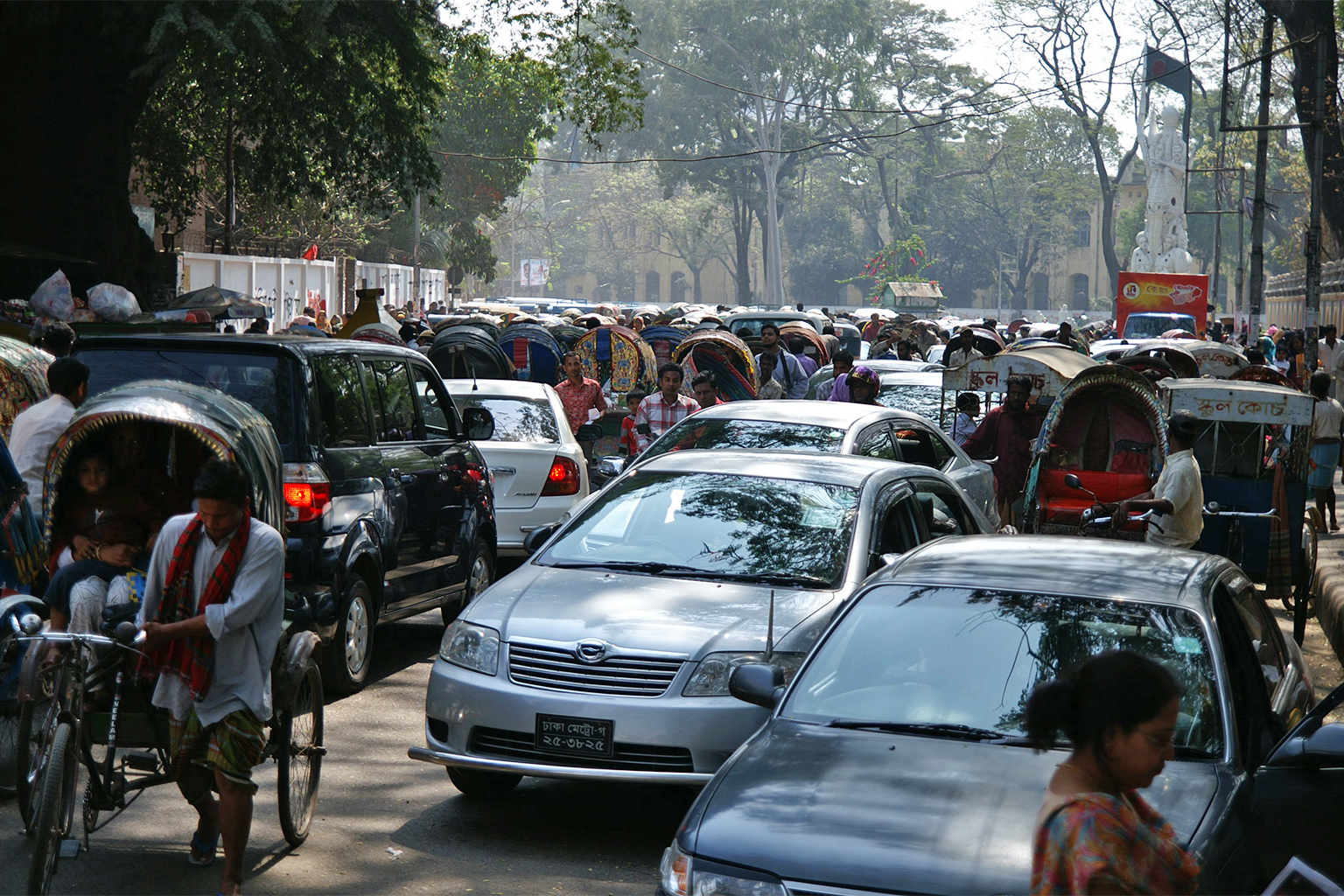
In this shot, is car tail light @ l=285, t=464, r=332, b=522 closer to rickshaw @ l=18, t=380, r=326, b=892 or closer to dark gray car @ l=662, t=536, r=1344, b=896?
rickshaw @ l=18, t=380, r=326, b=892

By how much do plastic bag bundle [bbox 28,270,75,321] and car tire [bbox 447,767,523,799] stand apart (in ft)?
38.1

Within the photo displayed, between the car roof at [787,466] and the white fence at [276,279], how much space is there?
20.3 meters

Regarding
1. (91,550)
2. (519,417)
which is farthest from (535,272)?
(91,550)

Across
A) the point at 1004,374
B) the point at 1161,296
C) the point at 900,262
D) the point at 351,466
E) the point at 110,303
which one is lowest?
the point at 351,466

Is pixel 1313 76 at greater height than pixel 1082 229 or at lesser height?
lesser

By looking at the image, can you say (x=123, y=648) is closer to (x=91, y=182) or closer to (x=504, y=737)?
(x=504, y=737)

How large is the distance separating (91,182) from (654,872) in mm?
16280

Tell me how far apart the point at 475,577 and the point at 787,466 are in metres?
3.26

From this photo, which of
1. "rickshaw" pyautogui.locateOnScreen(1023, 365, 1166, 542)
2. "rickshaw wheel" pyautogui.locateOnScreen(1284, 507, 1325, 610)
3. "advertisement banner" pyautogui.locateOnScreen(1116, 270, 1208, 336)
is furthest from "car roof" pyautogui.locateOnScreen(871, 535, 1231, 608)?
"advertisement banner" pyautogui.locateOnScreen(1116, 270, 1208, 336)

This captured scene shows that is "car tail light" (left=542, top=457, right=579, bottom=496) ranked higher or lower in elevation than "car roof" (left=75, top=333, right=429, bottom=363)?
lower

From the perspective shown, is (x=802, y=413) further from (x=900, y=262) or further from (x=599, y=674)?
(x=900, y=262)

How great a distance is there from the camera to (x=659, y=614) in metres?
6.21

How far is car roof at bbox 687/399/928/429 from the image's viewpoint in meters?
9.64

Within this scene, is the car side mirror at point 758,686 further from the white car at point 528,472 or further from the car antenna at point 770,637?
the white car at point 528,472
